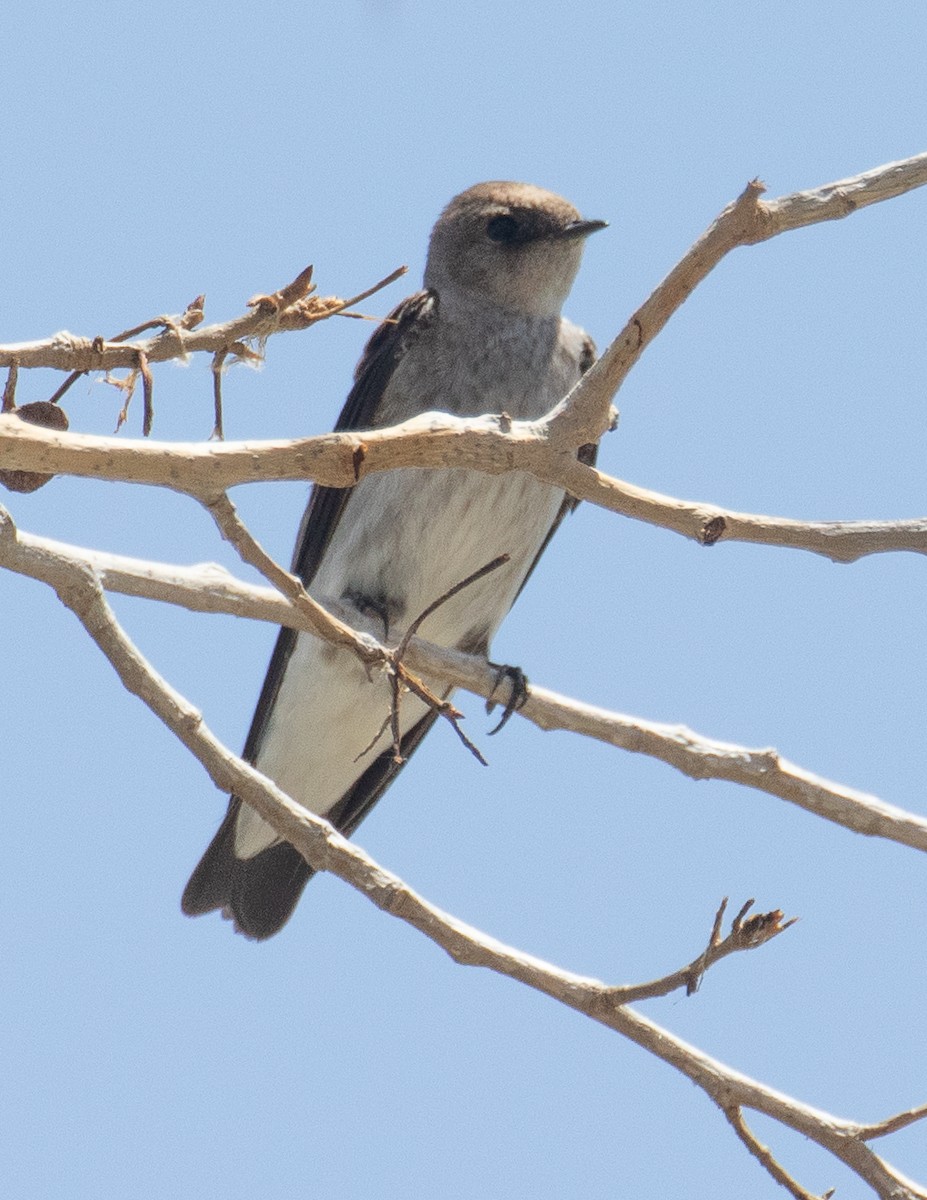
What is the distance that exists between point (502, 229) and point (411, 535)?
1826 mm

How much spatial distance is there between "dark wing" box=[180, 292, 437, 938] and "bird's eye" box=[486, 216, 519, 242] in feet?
1.86

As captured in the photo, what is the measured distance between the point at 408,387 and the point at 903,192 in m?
3.72

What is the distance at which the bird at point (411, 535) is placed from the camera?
21.3 feet

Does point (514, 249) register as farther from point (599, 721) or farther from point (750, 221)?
point (750, 221)

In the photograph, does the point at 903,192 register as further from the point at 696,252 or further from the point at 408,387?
the point at 408,387

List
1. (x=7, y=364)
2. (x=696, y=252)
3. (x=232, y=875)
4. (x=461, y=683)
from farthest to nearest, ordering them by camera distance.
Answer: (x=232, y=875), (x=461, y=683), (x=7, y=364), (x=696, y=252)

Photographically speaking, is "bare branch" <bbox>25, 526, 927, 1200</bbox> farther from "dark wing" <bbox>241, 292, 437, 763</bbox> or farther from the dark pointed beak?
the dark pointed beak

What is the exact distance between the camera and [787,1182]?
11.4 feet

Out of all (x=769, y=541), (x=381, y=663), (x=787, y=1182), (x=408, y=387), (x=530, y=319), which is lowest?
(x=787, y=1182)

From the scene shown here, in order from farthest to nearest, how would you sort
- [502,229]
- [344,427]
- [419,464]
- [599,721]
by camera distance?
[502,229], [344,427], [599,721], [419,464]

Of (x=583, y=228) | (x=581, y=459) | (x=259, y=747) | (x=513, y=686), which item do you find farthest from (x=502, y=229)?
(x=513, y=686)

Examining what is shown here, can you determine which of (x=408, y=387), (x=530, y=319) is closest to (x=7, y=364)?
(x=408, y=387)

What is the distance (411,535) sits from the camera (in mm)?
6457

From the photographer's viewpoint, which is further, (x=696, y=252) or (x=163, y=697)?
(x=163, y=697)
